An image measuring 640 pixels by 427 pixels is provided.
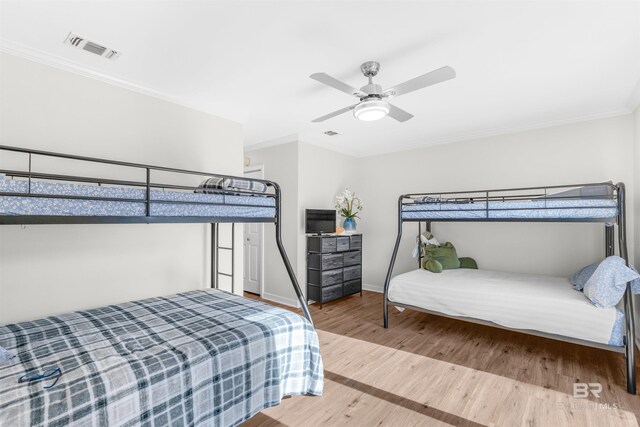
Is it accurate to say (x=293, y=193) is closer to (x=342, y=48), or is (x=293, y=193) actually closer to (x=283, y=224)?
(x=283, y=224)

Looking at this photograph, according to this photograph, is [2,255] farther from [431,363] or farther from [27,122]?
[431,363]

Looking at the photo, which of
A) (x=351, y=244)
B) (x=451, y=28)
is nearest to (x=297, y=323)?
(x=451, y=28)

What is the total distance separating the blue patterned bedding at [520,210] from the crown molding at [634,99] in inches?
42.5

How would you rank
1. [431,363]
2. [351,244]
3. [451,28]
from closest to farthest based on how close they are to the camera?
[451,28] < [431,363] < [351,244]

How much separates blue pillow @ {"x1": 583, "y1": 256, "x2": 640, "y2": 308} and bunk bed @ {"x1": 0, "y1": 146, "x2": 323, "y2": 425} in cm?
224

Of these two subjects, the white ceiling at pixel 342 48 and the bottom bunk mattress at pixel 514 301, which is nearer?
the white ceiling at pixel 342 48

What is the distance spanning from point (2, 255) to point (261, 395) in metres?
1.92

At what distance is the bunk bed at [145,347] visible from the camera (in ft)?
3.82

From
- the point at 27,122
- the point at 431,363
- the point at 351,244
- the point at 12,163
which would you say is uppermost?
the point at 27,122

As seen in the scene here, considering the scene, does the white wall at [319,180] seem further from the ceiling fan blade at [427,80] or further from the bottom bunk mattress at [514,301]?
the ceiling fan blade at [427,80]

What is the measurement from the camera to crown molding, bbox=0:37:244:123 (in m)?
1.96

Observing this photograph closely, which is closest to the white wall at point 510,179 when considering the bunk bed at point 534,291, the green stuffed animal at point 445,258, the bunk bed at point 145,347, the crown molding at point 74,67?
the green stuffed animal at point 445,258

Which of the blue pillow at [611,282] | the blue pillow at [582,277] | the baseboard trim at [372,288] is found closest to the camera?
the blue pillow at [611,282]

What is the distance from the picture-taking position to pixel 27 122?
2.04 m
